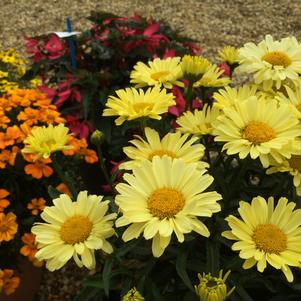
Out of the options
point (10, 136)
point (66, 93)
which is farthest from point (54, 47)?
point (10, 136)

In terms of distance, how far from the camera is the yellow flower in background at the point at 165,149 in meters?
1.07

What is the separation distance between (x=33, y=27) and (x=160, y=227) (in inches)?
150

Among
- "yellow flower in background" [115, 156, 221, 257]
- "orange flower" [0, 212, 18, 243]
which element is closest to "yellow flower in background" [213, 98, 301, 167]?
"yellow flower in background" [115, 156, 221, 257]

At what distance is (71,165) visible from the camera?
6.76 feet

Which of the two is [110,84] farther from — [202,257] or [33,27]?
[33,27]

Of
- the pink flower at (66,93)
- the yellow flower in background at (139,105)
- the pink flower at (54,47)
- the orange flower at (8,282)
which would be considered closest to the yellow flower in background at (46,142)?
the yellow flower in background at (139,105)

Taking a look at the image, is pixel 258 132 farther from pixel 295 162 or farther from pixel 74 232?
pixel 74 232

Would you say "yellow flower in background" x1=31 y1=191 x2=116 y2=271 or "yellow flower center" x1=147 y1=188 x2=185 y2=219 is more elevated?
"yellow flower center" x1=147 y1=188 x2=185 y2=219

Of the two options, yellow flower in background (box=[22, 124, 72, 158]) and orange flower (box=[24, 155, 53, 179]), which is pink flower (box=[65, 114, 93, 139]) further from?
yellow flower in background (box=[22, 124, 72, 158])

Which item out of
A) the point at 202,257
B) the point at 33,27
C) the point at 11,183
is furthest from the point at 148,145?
the point at 33,27

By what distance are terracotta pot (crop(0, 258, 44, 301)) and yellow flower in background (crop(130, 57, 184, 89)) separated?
3.24 ft

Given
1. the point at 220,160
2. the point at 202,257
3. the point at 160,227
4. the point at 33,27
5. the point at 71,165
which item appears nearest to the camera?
the point at 160,227

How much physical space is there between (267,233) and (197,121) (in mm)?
365

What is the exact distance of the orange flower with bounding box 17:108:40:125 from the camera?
1794mm
